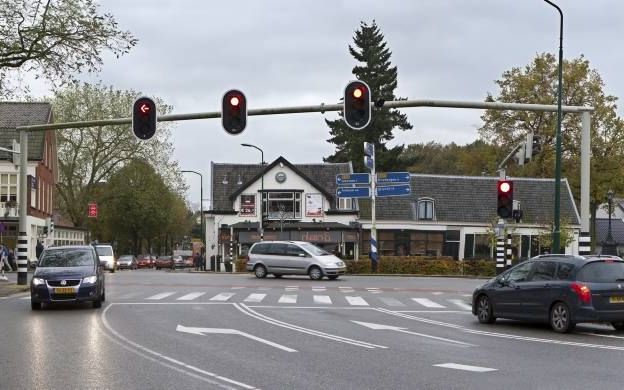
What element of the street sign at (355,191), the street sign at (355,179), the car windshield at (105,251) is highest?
the street sign at (355,179)

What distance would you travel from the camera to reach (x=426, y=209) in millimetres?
65312

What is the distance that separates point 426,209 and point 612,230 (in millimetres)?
31909

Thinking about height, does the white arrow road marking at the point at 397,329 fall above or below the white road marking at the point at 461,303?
above

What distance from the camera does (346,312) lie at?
68.7 feet

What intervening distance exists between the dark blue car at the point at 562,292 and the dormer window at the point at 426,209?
46927 millimetres

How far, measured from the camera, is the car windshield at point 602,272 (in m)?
16.1

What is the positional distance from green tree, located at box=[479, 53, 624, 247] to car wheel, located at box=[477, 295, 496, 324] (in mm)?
46052

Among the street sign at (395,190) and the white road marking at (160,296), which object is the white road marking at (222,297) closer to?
the white road marking at (160,296)

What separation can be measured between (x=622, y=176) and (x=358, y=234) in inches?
782

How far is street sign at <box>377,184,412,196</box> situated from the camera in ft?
151

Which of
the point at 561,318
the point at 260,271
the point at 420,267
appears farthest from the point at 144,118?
the point at 420,267

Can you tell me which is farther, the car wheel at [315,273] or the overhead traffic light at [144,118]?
the car wheel at [315,273]

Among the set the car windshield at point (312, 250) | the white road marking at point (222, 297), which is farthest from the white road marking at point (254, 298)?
the car windshield at point (312, 250)

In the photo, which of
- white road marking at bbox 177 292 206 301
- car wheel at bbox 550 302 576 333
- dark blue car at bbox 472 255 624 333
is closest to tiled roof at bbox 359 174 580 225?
white road marking at bbox 177 292 206 301
